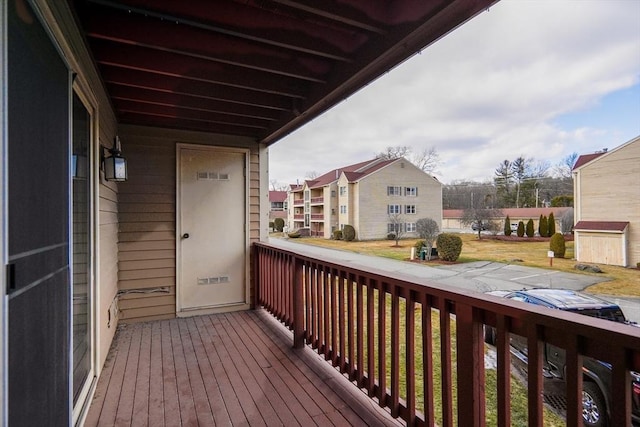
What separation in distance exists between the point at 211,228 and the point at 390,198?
63.2 feet

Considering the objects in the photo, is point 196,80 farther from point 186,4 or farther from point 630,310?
point 630,310

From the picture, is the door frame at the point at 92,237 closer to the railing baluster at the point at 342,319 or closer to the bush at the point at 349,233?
the railing baluster at the point at 342,319

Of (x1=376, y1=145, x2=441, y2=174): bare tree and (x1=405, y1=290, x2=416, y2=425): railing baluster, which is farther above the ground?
(x1=376, y1=145, x2=441, y2=174): bare tree

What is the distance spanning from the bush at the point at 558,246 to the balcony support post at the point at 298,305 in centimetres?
1039

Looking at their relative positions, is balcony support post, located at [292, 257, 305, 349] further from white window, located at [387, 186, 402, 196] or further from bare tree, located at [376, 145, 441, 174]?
bare tree, located at [376, 145, 441, 174]

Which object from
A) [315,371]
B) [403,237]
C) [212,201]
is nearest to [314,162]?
[403,237]

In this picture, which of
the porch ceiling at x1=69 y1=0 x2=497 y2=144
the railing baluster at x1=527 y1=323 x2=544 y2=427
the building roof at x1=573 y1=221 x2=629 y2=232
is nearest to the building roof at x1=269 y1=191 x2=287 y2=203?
the building roof at x1=573 y1=221 x2=629 y2=232

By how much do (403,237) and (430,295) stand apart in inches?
828

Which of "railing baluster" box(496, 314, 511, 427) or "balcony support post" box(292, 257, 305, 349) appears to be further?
"balcony support post" box(292, 257, 305, 349)

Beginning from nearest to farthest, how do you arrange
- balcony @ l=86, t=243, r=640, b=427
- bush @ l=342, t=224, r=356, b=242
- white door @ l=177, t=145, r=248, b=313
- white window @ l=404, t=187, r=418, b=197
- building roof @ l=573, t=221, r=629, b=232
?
1. balcony @ l=86, t=243, r=640, b=427
2. white door @ l=177, t=145, r=248, b=313
3. building roof @ l=573, t=221, r=629, b=232
4. bush @ l=342, t=224, r=356, b=242
5. white window @ l=404, t=187, r=418, b=197

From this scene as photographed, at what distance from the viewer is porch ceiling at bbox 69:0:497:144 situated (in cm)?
164

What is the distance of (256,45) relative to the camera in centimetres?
207

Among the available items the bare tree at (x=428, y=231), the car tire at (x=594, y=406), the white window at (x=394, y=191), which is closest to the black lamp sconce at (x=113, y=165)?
the car tire at (x=594, y=406)

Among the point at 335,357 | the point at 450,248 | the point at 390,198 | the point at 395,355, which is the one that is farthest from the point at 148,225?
the point at 390,198
